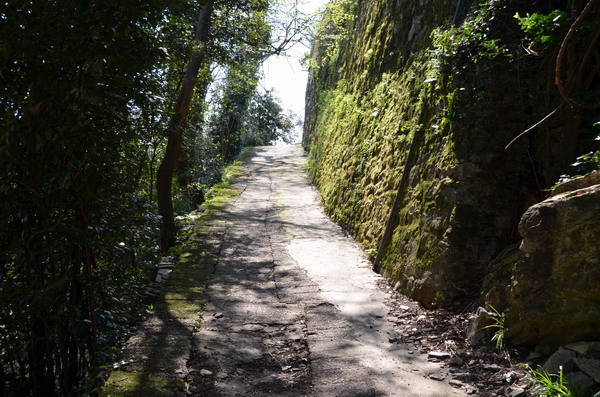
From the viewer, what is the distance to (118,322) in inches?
167

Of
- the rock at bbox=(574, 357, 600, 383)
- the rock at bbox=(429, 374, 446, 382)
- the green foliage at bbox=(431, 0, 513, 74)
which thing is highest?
the green foliage at bbox=(431, 0, 513, 74)

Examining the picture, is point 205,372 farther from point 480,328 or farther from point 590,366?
point 590,366

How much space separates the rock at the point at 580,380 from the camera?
9.32 feet

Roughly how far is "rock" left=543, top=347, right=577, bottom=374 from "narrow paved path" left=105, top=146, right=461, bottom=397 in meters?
0.59

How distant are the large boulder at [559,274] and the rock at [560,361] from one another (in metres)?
0.17

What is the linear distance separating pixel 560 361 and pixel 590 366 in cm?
21

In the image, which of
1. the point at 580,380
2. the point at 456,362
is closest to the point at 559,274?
the point at 580,380

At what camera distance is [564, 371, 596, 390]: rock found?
112 inches

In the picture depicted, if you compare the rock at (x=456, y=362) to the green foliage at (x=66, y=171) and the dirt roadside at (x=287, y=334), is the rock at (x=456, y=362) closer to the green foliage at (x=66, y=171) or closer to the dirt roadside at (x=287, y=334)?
the dirt roadside at (x=287, y=334)

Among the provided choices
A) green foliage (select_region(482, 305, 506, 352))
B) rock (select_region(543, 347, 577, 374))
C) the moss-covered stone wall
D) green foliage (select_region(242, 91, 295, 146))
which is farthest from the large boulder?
green foliage (select_region(242, 91, 295, 146))

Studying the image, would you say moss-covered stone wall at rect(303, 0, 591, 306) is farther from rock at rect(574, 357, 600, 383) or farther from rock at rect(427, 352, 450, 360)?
rock at rect(574, 357, 600, 383)

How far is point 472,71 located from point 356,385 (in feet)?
10.6

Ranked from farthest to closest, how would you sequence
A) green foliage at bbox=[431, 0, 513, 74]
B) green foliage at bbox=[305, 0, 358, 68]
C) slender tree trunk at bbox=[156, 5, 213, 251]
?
green foliage at bbox=[305, 0, 358, 68] < slender tree trunk at bbox=[156, 5, 213, 251] < green foliage at bbox=[431, 0, 513, 74]

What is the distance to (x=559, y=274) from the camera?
3414 millimetres
